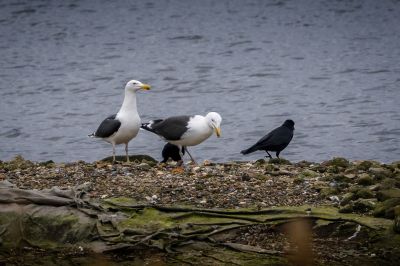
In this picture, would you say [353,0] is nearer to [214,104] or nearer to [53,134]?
[214,104]

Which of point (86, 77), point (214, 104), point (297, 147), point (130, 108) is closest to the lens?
point (130, 108)

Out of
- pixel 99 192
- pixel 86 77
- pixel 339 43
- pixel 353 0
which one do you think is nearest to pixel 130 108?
pixel 99 192

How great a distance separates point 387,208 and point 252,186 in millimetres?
1727

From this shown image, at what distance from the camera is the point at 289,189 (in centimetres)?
1080

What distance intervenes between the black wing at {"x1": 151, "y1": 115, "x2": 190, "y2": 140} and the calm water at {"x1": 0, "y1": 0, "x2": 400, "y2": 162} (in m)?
3.07

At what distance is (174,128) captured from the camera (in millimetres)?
14000

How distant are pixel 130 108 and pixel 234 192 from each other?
3.98 m

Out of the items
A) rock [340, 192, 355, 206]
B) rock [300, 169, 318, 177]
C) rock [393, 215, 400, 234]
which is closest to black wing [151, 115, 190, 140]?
rock [300, 169, 318, 177]

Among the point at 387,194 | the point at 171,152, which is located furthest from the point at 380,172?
the point at 171,152

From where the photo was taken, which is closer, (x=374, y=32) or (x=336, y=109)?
(x=336, y=109)

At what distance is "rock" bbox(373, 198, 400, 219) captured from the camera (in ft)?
31.7

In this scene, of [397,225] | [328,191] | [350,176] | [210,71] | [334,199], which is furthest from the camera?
[210,71]

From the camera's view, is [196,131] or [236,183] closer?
[236,183]

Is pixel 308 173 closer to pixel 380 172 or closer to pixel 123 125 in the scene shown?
pixel 380 172
